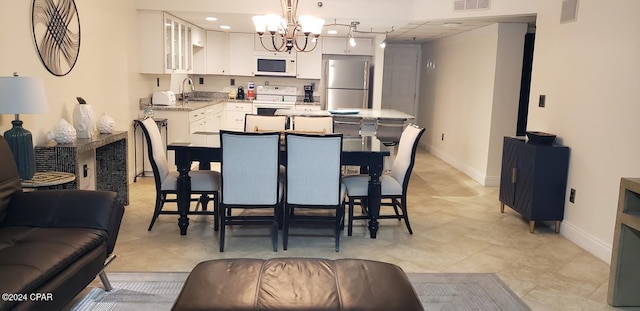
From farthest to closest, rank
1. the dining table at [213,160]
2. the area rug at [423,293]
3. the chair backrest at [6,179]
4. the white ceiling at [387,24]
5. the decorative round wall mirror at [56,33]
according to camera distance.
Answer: the white ceiling at [387,24] → the dining table at [213,160] → the decorative round wall mirror at [56,33] → the area rug at [423,293] → the chair backrest at [6,179]

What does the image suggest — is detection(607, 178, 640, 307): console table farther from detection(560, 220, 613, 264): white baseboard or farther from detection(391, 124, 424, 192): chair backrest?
detection(391, 124, 424, 192): chair backrest

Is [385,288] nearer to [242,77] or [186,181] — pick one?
[186,181]

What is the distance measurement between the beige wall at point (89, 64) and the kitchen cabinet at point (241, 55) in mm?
2468

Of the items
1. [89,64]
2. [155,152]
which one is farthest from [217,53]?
[155,152]

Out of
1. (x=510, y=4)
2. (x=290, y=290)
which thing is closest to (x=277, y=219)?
(x=290, y=290)

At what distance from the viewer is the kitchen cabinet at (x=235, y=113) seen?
8.16 m

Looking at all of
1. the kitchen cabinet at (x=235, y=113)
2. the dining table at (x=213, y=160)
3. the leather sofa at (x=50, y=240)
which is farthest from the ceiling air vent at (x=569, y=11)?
the kitchen cabinet at (x=235, y=113)

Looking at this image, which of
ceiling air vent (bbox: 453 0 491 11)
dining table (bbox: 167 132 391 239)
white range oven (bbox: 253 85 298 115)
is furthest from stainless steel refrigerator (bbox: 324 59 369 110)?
dining table (bbox: 167 132 391 239)

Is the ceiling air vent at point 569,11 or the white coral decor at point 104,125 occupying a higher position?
the ceiling air vent at point 569,11

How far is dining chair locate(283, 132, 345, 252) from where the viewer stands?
3.52 metres

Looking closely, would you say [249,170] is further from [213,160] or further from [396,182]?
[396,182]

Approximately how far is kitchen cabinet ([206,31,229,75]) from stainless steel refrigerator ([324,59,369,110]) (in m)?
1.73

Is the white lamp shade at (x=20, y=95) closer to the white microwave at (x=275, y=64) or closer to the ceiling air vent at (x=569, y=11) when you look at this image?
the ceiling air vent at (x=569, y=11)

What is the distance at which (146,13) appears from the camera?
19.3 ft
